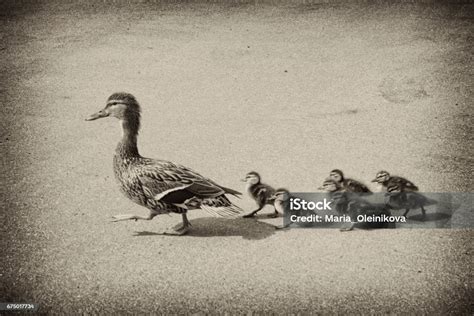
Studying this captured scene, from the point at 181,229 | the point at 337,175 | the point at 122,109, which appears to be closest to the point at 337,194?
the point at 337,175

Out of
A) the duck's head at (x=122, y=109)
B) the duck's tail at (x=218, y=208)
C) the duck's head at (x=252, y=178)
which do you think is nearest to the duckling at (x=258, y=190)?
the duck's head at (x=252, y=178)

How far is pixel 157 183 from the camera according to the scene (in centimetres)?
501

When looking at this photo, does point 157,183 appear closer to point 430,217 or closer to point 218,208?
point 218,208

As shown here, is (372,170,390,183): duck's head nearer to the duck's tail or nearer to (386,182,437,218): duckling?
(386,182,437,218): duckling

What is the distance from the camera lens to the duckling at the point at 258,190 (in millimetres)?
5523

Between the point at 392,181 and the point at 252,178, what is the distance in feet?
3.82

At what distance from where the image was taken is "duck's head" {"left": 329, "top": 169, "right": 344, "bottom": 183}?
223 inches

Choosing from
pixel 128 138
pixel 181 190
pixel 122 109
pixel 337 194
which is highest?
pixel 122 109

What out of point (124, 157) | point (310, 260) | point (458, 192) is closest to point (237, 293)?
point (310, 260)

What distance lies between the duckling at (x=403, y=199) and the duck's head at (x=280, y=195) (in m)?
0.84

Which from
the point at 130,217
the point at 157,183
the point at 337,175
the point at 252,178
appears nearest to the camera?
the point at 157,183

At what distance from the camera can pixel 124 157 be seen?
5.18 m

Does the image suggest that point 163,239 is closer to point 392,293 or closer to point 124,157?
point 124,157

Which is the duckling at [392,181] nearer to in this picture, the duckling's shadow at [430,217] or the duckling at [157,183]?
the duckling's shadow at [430,217]
